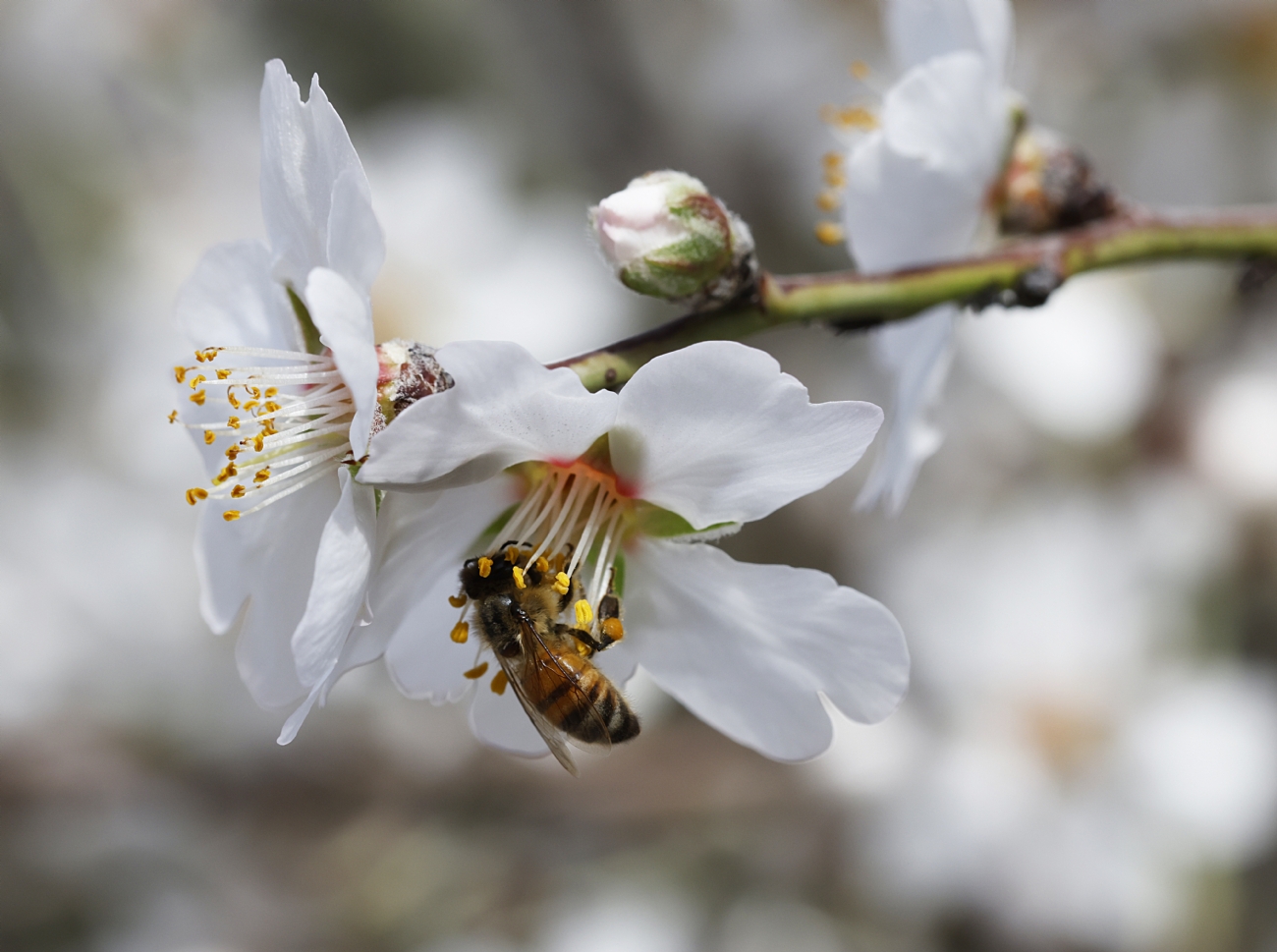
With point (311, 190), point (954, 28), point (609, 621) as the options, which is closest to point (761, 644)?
point (609, 621)

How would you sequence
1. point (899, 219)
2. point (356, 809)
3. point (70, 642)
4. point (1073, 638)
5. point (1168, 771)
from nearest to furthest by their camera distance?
point (899, 219) → point (1168, 771) → point (1073, 638) → point (356, 809) → point (70, 642)

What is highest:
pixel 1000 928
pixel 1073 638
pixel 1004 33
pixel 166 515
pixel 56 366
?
pixel 1004 33

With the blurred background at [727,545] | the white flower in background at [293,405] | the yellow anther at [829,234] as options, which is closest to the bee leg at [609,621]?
the white flower in background at [293,405]

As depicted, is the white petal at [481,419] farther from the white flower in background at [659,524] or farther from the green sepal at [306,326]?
the green sepal at [306,326]

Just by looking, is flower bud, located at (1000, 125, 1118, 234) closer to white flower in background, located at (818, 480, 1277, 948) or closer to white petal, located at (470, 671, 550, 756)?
white petal, located at (470, 671, 550, 756)

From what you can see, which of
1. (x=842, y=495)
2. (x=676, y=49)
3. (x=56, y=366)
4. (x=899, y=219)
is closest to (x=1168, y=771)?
(x=842, y=495)

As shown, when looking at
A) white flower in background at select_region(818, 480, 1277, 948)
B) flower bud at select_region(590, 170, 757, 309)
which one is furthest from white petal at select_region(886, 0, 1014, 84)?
white flower in background at select_region(818, 480, 1277, 948)

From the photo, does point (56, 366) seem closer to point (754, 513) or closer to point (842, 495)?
point (842, 495)
